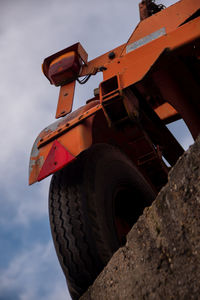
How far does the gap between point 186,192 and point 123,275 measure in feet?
1.73

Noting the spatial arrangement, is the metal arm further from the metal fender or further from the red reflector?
A: the red reflector

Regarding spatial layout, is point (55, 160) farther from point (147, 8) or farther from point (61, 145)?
point (147, 8)

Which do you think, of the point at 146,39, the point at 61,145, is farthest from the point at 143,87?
the point at 61,145

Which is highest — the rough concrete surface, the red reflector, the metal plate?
the metal plate

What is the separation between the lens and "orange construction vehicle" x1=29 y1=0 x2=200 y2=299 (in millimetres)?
2047

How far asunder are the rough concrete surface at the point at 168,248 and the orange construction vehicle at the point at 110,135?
0.34 meters

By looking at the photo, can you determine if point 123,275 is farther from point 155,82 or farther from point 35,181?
point 155,82

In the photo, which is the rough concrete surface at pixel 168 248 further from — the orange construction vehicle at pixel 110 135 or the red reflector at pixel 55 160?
the red reflector at pixel 55 160

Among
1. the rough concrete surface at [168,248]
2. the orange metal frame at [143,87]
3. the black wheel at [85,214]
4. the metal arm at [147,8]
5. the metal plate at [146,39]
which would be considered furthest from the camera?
the metal arm at [147,8]

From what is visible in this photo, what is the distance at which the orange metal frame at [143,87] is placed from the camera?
6.92 ft

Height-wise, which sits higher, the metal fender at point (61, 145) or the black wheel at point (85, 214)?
the metal fender at point (61, 145)

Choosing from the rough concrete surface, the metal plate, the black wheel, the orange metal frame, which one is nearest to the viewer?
the rough concrete surface

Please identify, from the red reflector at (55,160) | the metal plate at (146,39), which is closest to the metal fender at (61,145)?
the red reflector at (55,160)

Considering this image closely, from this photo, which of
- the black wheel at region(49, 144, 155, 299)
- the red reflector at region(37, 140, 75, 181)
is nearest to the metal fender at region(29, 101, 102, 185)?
the red reflector at region(37, 140, 75, 181)
